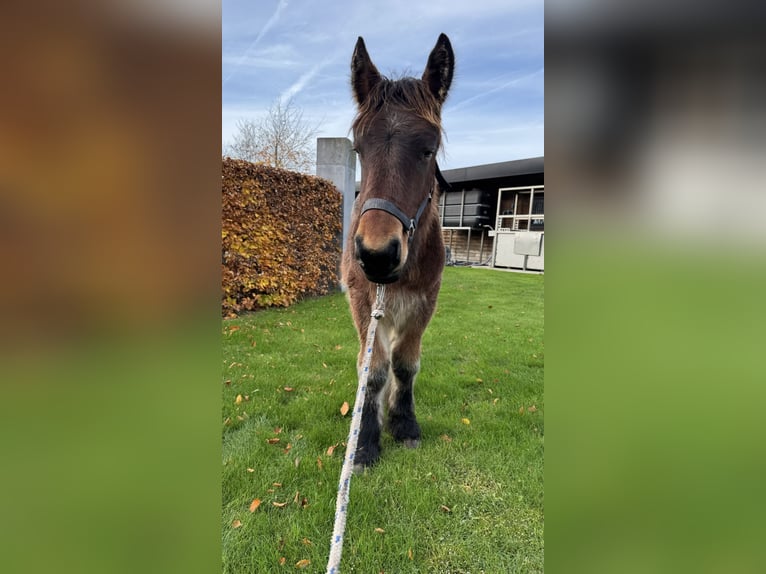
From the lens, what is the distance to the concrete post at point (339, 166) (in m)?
10.2

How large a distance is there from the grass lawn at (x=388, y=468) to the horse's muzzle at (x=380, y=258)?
5.16 feet

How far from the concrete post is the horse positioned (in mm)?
6876

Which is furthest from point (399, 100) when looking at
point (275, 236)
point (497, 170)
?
point (497, 170)

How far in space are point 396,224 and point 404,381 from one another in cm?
189

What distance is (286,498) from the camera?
247 cm

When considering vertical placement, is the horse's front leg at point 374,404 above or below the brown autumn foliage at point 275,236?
below

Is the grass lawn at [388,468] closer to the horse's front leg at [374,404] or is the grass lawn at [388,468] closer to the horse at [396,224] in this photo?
the horse's front leg at [374,404]

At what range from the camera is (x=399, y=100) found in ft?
7.61

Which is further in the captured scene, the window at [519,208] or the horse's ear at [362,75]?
the window at [519,208]
